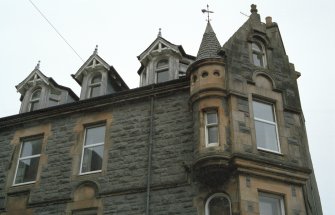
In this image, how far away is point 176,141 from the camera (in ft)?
60.7

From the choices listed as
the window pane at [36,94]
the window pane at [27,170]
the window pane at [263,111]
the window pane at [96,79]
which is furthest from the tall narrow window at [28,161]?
the window pane at [263,111]

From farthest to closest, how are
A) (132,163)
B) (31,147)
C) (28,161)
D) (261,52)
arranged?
1. (31,147)
2. (28,161)
3. (261,52)
4. (132,163)

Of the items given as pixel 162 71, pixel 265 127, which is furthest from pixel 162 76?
Answer: pixel 265 127

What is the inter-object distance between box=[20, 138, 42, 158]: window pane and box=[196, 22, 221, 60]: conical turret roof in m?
8.60

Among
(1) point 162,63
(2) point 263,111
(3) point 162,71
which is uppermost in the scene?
(1) point 162,63

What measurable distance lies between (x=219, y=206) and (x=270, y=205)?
1825 millimetres

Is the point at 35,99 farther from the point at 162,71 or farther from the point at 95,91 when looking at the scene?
Answer: the point at 162,71

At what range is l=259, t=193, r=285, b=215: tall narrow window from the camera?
16183mm

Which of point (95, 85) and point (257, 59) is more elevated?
point (95, 85)

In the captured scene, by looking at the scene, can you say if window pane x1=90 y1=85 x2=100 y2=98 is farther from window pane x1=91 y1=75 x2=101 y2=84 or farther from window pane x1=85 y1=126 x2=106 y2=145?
window pane x1=85 y1=126 x2=106 y2=145

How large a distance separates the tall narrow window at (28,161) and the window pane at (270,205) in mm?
10198

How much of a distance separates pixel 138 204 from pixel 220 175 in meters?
3.48

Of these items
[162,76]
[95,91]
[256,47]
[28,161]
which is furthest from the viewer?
[95,91]

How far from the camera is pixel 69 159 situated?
20219mm
